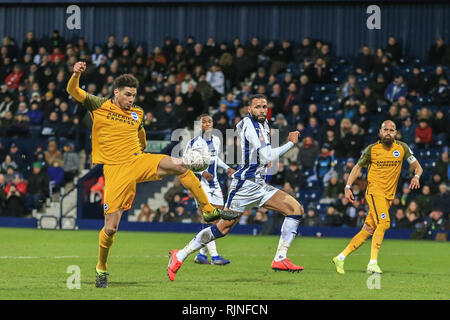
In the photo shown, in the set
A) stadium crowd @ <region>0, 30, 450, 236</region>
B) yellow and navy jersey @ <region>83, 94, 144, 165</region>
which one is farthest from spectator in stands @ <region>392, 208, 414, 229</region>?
yellow and navy jersey @ <region>83, 94, 144, 165</region>

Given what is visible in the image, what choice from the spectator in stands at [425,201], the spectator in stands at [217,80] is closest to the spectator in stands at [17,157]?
the spectator in stands at [217,80]

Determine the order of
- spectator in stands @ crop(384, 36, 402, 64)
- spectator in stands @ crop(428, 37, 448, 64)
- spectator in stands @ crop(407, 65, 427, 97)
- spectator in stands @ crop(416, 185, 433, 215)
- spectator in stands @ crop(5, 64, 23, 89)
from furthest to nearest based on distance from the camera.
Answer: spectator in stands @ crop(5, 64, 23, 89) < spectator in stands @ crop(428, 37, 448, 64) < spectator in stands @ crop(384, 36, 402, 64) < spectator in stands @ crop(407, 65, 427, 97) < spectator in stands @ crop(416, 185, 433, 215)

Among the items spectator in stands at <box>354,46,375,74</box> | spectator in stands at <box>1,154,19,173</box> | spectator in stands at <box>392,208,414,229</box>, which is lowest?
spectator in stands at <box>392,208,414,229</box>

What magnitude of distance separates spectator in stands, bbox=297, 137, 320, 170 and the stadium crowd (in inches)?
1.2

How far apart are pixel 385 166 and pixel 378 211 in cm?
72

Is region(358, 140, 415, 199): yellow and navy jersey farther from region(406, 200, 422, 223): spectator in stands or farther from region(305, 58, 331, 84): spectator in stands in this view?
region(305, 58, 331, 84): spectator in stands

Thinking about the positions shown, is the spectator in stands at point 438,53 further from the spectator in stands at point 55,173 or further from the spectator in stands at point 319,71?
the spectator in stands at point 55,173

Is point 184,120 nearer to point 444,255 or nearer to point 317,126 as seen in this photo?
point 317,126

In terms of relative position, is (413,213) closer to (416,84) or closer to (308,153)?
(308,153)

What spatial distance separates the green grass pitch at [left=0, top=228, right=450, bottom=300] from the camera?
1016cm

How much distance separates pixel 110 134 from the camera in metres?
10.9

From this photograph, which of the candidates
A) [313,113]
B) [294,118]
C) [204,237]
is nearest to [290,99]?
[294,118]

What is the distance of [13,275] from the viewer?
39.4 feet

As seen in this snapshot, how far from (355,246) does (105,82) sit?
18.5 m
